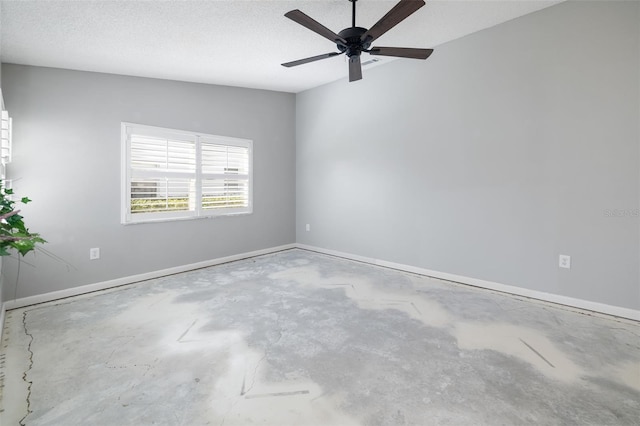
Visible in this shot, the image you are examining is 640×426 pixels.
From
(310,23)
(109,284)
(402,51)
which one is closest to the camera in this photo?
(310,23)

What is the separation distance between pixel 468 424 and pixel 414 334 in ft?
3.09

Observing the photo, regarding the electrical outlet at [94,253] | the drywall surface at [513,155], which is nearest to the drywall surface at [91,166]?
the electrical outlet at [94,253]

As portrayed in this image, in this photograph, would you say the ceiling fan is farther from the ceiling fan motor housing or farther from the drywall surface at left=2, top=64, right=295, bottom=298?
the drywall surface at left=2, top=64, right=295, bottom=298

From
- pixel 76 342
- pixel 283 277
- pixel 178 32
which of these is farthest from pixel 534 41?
pixel 76 342

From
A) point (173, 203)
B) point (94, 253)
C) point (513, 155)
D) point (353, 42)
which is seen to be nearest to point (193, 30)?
point (353, 42)

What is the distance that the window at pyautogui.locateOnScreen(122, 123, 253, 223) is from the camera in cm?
378

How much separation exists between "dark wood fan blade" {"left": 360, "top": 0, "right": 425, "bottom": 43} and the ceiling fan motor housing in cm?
4

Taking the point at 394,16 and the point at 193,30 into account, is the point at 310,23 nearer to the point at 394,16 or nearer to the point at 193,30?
the point at 394,16

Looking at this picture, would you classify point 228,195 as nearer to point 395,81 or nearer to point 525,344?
point 395,81

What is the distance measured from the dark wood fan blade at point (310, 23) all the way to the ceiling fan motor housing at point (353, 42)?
0.04 m

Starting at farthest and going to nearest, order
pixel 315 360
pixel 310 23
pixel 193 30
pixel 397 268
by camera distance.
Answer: pixel 397 268 < pixel 193 30 < pixel 310 23 < pixel 315 360

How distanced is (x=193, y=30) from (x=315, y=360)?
307 cm

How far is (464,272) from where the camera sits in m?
3.76

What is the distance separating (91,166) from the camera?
3.46m
